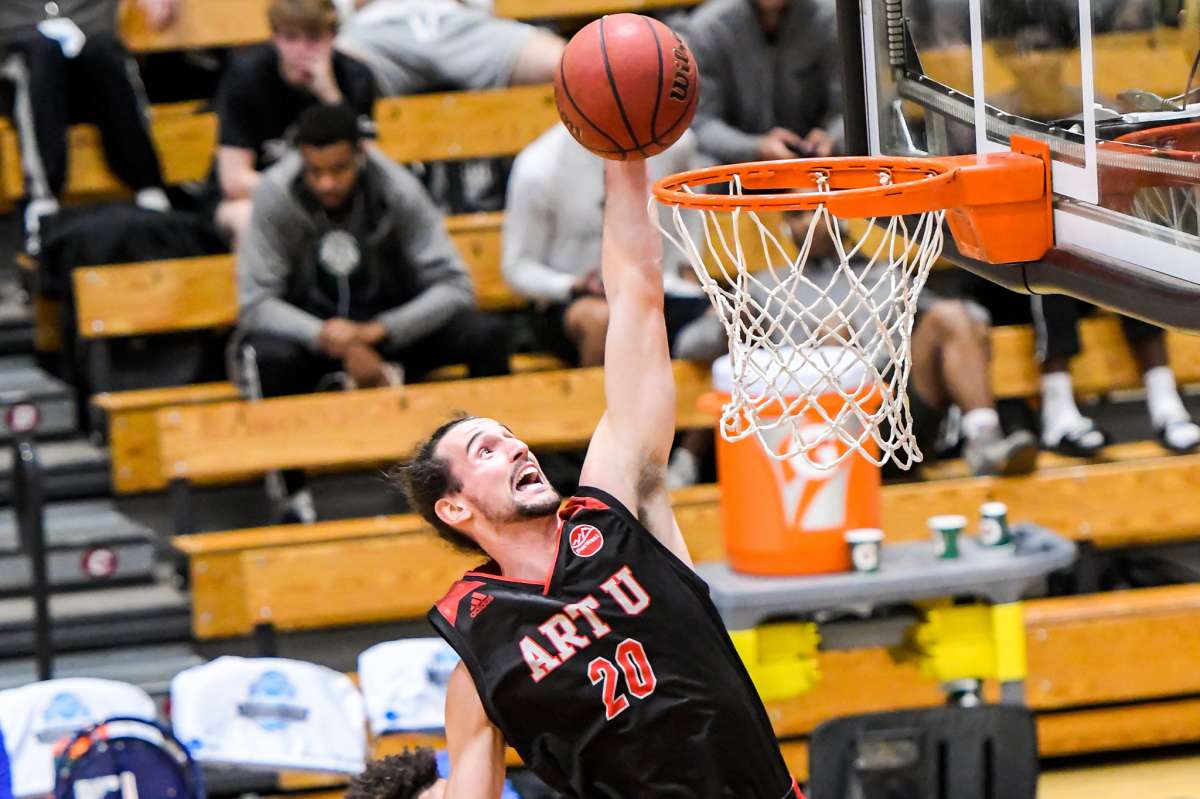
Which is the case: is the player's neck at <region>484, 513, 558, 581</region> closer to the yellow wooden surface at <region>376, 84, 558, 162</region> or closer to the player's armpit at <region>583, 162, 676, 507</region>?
the player's armpit at <region>583, 162, 676, 507</region>

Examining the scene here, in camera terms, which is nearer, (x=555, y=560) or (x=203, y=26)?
(x=555, y=560)

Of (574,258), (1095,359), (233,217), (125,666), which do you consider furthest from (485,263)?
(1095,359)

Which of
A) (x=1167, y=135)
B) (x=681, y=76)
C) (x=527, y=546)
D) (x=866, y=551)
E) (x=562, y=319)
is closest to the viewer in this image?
(x=1167, y=135)

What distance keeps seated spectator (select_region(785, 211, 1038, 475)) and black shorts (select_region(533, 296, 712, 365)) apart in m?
0.35

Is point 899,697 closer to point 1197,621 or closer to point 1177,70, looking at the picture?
point 1197,621

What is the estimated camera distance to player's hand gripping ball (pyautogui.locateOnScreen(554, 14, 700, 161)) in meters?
2.89

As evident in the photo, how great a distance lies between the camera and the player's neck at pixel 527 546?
305 cm

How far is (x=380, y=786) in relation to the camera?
10.5 ft

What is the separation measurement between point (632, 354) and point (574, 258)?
97.9 inches

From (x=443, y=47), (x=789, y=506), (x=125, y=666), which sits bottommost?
(x=125, y=666)

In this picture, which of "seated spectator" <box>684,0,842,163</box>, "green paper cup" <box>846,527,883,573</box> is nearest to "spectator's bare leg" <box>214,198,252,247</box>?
"seated spectator" <box>684,0,842,163</box>

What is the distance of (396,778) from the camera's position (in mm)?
3219

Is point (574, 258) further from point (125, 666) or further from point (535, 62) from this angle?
point (125, 666)

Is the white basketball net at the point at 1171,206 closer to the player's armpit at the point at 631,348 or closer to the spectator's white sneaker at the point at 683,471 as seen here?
the player's armpit at the point at 631,348
